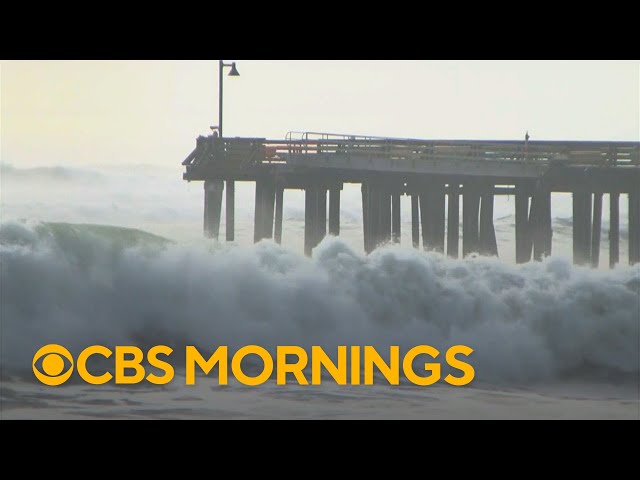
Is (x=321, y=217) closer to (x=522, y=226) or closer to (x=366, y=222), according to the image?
(x=366, y=222)

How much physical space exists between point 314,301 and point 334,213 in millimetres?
5451

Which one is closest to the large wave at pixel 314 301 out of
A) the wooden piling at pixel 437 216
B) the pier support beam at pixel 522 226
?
the pier support beam at pixel 522 226

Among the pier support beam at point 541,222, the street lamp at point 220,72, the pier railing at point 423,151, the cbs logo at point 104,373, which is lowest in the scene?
the cbs logo at point 104,373

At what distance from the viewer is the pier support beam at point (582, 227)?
31.4 meters

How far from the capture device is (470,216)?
1260 inches

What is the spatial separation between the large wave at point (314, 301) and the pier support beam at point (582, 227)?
2.96 metres

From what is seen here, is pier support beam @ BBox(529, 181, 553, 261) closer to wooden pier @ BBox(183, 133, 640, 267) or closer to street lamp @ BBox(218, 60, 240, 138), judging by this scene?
wooden pier @ BBox(183, 133, 640, 267)

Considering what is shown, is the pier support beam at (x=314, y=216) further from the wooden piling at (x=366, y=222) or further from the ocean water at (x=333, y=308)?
the ocean water at (x=333, y=308)

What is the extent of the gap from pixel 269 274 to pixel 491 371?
4609mm

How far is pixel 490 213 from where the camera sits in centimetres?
3244

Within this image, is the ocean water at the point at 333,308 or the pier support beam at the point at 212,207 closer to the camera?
the ocean water at the point at 333,308
